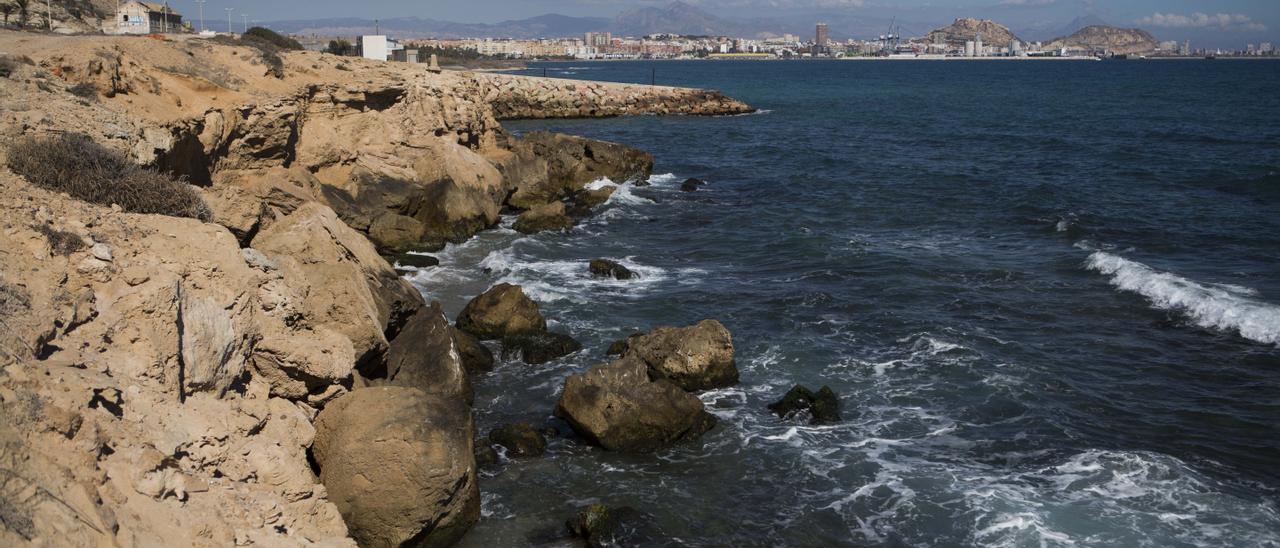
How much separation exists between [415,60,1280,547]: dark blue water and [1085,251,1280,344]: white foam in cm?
8

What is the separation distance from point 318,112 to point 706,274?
10715mm

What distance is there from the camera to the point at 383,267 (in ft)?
53.0

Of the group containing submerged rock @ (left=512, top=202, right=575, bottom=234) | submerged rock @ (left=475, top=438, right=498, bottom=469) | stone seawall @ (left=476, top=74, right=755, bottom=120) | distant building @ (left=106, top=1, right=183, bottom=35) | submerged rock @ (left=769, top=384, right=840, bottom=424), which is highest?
distant building @ (left=106, top=1, right=183, bottom=35)

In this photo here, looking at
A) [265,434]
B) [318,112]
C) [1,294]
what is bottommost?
[265,434]

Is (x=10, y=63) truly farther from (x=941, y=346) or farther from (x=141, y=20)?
(x=141, y=20)

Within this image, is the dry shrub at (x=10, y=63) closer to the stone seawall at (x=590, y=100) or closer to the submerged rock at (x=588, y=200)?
the submerged rock at (x=588, y=200)

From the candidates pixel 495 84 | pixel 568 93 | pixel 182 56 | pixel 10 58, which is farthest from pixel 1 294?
pixel 568 93

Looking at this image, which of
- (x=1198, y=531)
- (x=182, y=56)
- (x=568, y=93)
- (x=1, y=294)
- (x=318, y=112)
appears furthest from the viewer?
(x=568, y=93)

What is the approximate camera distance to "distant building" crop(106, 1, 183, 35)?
37125mm

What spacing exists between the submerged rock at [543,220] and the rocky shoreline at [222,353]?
7.00 m

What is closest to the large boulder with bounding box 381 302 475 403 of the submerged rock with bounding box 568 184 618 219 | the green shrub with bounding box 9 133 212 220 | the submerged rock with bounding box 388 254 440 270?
the green shrub with bounding box 9 133 212 220

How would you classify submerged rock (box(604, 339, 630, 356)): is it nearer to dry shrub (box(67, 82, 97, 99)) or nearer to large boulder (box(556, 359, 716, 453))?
large boulder (box(556, 359, 716, 453))

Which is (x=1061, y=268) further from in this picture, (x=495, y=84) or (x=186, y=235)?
(x=495, y=84)

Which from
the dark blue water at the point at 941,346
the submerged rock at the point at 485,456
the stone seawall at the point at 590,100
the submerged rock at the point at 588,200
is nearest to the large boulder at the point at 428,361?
the dark blue water at the point at 941,346
